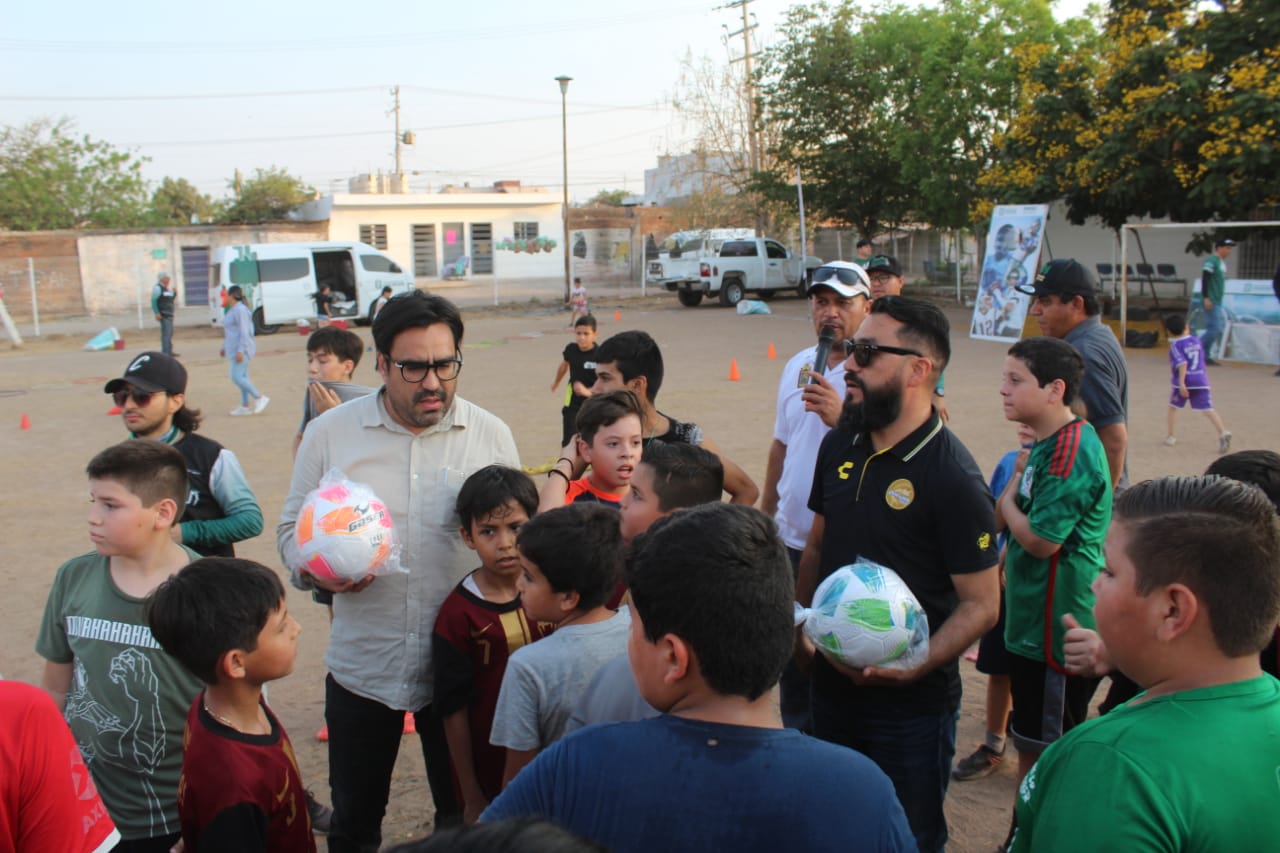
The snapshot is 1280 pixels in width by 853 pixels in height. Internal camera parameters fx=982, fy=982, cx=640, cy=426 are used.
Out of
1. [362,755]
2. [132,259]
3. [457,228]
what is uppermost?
[457,228]

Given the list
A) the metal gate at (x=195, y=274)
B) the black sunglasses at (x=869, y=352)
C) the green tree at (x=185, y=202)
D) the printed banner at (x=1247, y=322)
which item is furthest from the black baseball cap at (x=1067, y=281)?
the green tree at (x=185, y=202)

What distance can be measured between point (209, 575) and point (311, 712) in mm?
2739

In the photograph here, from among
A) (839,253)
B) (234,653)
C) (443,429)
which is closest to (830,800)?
(234,653)

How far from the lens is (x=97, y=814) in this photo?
2.02 m

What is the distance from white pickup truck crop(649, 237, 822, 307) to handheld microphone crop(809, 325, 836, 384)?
27.2 meters

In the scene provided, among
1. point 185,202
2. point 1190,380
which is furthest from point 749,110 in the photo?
point 185,202

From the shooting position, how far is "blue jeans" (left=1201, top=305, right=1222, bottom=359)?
53.6ft

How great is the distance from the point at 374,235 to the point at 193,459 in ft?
155

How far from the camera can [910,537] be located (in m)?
2.89

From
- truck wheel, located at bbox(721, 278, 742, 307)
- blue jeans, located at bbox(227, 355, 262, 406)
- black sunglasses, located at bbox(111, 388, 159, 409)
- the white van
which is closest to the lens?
black sunglasses, located at bbox(111, 388, 159, 409)

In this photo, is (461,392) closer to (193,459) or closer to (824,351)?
(193,459)

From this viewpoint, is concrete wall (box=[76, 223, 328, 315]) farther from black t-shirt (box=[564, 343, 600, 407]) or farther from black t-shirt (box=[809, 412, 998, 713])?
black t-shirt (box=[809, 412, 998, 713])

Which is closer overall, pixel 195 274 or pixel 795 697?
pixel 795 697

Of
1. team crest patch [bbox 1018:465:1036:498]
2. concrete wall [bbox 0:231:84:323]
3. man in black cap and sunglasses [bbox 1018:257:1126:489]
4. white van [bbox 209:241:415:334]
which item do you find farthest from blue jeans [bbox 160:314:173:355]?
team crest patch [bbox 1018:465:1036:498]
